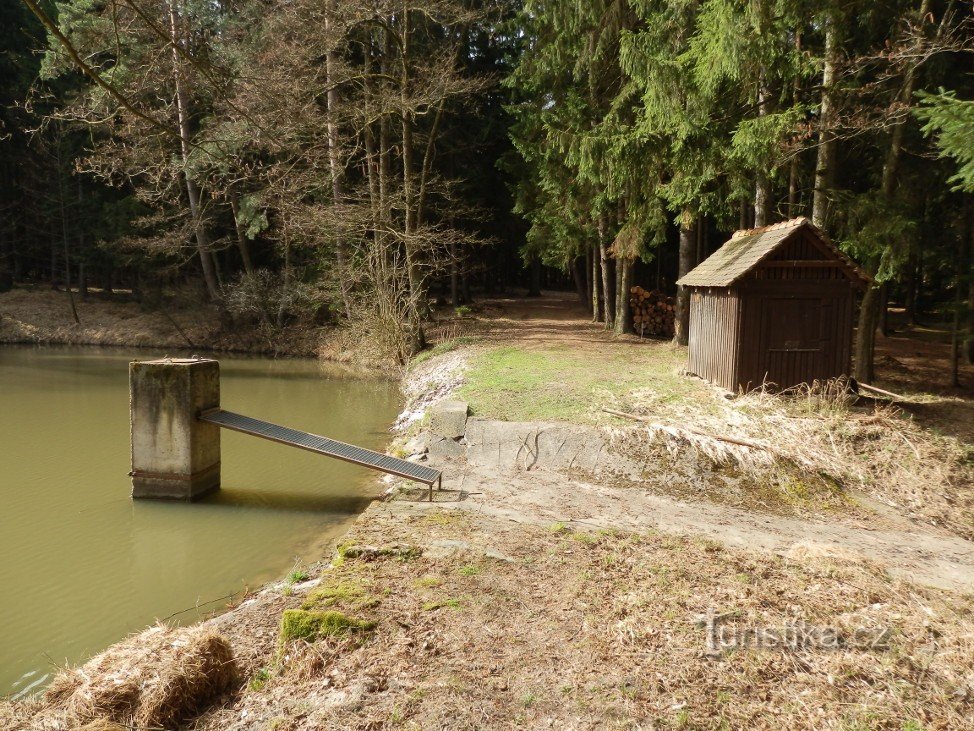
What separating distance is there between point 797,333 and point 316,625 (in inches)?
350

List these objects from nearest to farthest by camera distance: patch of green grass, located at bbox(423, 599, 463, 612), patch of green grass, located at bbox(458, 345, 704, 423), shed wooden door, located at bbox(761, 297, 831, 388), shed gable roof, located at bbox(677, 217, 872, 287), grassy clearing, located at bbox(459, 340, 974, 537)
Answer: patch of green grass, located at bbox(423, 599, 463, 612), grassy clearing, located at bbox(459, 340, 974, 537), shed gable roof, located at bbox(677, 217, 872, 287), patch of green grass, located at bbox(458, 345, 704, 423), shed wooden door, located at bbox(761, 297, 831, 388)

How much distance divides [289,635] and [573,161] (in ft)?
45.6

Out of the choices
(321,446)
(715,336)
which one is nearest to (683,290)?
(715,336)

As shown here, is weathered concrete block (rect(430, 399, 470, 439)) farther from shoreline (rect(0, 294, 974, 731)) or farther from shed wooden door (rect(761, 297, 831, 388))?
shed wooden door (rect(761, 297, 831, 388))

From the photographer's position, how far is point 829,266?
10195 millimetres

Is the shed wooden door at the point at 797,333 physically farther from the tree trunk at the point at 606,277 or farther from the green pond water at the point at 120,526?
the tree trunk at the point at 606,277

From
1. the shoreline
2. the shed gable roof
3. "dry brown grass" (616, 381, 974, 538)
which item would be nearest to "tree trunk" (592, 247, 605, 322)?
the shed gable roof

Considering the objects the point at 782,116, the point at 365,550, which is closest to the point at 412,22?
the point at 782,116

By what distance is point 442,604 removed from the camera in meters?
4.62

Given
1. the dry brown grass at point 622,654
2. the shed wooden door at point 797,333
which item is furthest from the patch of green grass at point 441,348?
the dry brown grass at point 622,654

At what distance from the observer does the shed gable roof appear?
32.9 feet

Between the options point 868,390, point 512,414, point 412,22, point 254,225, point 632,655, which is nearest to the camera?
point 632,655

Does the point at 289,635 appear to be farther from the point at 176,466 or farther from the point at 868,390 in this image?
the point at 868,390

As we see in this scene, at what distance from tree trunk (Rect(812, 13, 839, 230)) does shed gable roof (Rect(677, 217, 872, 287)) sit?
3.89 feet
